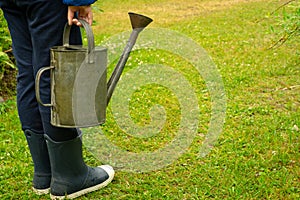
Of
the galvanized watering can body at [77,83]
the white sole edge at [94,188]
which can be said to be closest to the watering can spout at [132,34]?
the galvanized watering can body at [77,83]

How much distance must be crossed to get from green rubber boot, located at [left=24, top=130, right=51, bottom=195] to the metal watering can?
29cm

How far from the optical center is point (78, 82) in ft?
6.58

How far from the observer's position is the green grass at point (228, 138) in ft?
8.29

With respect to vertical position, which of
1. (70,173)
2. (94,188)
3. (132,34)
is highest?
(132,34)

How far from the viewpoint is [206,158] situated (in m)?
2.89

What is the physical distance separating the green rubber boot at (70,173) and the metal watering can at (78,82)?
0.21 metres

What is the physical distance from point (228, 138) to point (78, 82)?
4.82 feet

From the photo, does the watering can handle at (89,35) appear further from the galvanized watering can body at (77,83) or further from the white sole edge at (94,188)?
the white sole edge at (94,188)

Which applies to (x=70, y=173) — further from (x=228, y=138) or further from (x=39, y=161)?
(x=228, y=138)

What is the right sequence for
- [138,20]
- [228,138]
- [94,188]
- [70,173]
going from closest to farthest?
[138,20] → [70,173] → [94,188] → [228,138]

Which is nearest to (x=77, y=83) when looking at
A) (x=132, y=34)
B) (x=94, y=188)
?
(x=132, y=34)

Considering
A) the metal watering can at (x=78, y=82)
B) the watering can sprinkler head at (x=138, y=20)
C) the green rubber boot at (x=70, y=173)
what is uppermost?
the watering can sprinkler head at (x=138, y=20)

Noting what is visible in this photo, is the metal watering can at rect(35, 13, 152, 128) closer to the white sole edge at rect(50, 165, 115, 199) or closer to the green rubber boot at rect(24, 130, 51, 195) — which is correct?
the green rubber boot at rect(24, 130, 51, 195)

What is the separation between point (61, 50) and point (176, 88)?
7.92 ft
